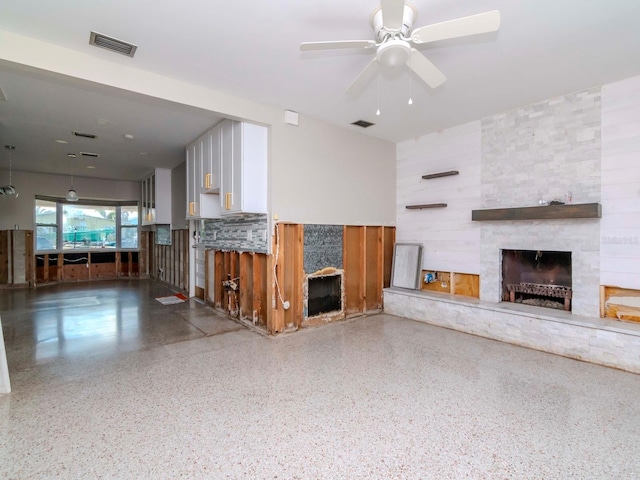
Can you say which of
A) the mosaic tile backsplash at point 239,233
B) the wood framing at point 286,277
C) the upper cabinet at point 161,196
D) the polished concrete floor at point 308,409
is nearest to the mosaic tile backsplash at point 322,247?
the wood framing at point 286,277

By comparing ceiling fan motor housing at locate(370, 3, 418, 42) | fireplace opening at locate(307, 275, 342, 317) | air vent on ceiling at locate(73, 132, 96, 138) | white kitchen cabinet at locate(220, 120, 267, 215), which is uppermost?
air vent on ceiling at locate(73, 132, 96, 138)

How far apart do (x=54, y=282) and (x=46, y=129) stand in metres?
5.55

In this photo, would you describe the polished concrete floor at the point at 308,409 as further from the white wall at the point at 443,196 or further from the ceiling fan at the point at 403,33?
the ceiling fan at the point at 403,33

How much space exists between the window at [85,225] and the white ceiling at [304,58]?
4.76 metres

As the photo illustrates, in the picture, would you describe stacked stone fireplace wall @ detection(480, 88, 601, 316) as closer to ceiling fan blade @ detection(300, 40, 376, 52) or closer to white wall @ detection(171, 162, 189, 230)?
ceiling fan blade @ detection(300, 40, 376, 52)

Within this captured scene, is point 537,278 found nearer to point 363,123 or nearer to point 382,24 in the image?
point 363,123

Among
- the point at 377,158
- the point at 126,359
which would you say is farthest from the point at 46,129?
the point at 377,158

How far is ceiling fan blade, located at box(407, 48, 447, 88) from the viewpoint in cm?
231

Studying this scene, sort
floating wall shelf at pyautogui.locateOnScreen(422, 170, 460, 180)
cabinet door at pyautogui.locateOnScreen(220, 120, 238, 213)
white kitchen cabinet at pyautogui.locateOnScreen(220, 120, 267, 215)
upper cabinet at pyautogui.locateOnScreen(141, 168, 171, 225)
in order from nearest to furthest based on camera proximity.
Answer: white kitchen cabinet at pyautogui.locateOnScreen(220, 120, 267, 215)
cabinet door at pyautogui.locateOnScreen(220, 120, 238, 213)
floating wall shelf at pyautogui.locateOnScreen(422, 170, 460, 180)
upper cabinet at pyautogui.locateOnScreen(141, 168, 171, 225)

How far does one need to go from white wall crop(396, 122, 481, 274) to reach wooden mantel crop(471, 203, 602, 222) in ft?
1.03

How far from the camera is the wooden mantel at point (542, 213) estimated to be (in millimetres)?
3443

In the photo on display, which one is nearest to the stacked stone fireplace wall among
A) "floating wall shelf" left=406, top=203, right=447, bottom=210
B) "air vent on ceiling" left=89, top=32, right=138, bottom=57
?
"floating wall shelf" left=406, top=203, right=447, bottom=210

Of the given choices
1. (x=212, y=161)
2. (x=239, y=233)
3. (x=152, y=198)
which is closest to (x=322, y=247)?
(x=239, y=233)

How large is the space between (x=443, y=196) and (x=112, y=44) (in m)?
4.43
